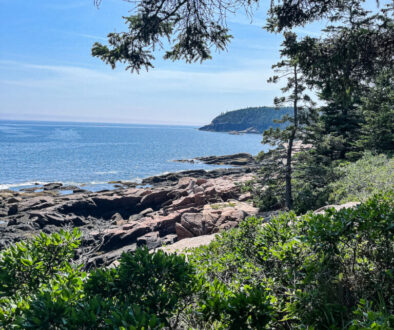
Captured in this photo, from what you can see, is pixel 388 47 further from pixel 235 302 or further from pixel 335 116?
pixel 335 116

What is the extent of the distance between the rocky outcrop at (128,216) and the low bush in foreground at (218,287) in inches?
356

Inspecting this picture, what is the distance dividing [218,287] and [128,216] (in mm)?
23850

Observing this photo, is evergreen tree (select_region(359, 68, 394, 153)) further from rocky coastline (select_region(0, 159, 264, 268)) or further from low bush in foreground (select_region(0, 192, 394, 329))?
low bush in foreground (select_region(0, 192, 394, 329))

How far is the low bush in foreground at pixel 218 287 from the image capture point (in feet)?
8.65

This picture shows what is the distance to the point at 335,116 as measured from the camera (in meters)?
24.9

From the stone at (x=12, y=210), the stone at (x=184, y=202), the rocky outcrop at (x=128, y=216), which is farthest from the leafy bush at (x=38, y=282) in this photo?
the stone at (x=12, y=210)

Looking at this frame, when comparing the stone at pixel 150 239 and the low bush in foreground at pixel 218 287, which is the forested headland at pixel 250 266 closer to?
the low bush in foreground at pixel 218 287

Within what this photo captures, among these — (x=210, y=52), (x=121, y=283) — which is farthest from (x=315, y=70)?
(x=121, y=283)

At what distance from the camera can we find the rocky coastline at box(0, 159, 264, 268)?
16.3m

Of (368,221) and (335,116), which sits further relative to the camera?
(335,116)

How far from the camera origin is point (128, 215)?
2622 centimetres

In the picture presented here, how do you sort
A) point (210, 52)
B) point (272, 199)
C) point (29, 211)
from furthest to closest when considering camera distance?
point (29, 211) → point (272, 199) → point (210, 52)

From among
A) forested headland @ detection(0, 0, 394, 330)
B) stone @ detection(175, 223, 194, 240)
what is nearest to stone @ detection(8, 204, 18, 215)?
stone @ detection(175, 223, 194, 240)

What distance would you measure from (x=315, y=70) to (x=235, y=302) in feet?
26.8
